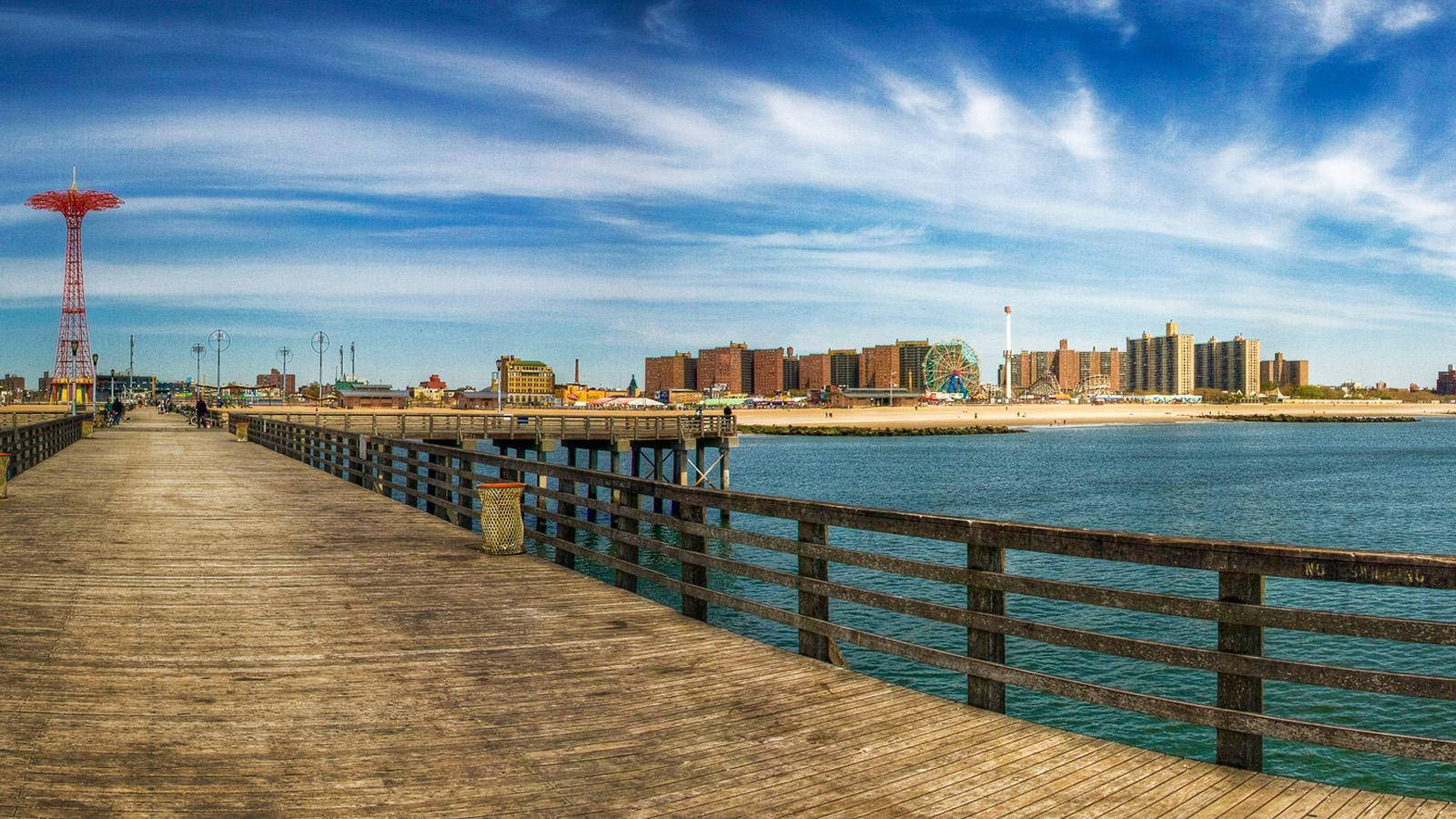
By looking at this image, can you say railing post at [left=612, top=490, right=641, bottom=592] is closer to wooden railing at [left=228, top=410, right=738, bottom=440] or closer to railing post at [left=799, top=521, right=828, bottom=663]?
railing post at [left=799, top=521, right=828, bottom=663]

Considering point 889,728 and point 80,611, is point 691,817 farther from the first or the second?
point 80,611

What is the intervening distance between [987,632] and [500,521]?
7.53 m

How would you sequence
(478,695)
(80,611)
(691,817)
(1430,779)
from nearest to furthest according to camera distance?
(691,817) → (478,695) → (80,611) → (1430,779)

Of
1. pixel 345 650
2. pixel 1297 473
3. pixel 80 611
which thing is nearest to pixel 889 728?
pixel 345 650

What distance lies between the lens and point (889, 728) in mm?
5688

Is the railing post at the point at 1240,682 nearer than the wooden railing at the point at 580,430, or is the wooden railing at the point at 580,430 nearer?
the railing post at the point at 1240,682

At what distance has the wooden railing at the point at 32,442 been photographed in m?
24.5

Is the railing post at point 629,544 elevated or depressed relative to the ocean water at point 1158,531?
elevated

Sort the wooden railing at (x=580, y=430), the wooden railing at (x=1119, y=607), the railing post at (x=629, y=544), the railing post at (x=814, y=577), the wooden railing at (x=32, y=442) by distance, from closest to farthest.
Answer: the wooden railing at (x=1119, y=607), the railing post at (x=814, y=577), the railing post at (x=629, y=544), the wooden railing at (x=32, y=442), the wooden railing at (x=580, y=430)

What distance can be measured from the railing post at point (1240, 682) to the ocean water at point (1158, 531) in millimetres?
9755

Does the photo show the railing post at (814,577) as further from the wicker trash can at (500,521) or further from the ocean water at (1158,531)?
the ocean water at (1158,531)

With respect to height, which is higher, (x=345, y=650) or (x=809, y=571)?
(x=809, y=571)

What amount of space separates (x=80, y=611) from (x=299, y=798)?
18.1ft

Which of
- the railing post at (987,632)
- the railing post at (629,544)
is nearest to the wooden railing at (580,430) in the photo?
the railing post at (629,544)
